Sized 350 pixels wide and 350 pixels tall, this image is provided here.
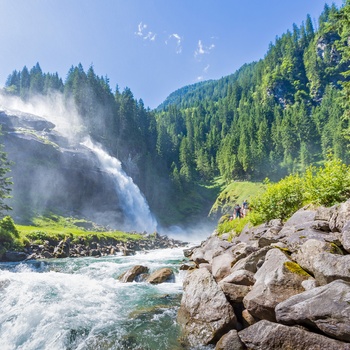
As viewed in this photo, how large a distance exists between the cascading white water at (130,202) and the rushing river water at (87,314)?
187ft

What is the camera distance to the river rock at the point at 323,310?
604 centimetres

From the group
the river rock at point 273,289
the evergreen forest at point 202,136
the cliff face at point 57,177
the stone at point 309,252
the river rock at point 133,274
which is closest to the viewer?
the river rock at point 273,289

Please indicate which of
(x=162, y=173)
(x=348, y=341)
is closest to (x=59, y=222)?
(x=348, y=341)

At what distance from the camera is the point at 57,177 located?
7450 cm

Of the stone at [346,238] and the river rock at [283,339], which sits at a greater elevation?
the stone at [346,238]

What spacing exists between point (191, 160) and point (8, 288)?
117734 mm

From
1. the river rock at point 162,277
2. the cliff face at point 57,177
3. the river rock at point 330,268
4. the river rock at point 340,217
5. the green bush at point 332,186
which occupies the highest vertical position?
the cliff face at point 57,177

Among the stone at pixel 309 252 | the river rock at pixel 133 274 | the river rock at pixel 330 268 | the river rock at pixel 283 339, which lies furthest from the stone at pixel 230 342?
the river rock at pixel 133 274

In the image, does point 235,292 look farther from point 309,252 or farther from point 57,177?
point 57,177

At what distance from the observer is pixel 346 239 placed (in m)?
8.62

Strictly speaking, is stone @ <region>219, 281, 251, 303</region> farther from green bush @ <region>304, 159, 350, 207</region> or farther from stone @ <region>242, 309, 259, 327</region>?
green bush @ <region>304, 159, 350, 207</region>

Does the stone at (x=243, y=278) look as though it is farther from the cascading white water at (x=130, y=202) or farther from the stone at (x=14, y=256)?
the cascading white water at (x=130, y=202)

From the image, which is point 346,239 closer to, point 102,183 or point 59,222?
point 59,222

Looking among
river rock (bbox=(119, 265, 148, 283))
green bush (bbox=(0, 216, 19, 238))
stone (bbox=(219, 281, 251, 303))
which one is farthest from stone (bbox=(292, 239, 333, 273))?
green bush (bbox=(0, 216, 19, 238))
